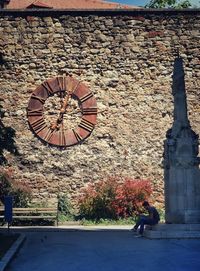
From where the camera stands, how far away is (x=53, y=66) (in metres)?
18.8

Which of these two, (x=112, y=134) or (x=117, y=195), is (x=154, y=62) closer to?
(x=112, y=134)

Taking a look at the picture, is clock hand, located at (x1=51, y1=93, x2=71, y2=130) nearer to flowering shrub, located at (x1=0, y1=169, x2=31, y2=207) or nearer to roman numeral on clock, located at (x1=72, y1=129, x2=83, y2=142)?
roman numeral on clock, located at (x1=72, y1=129, x2=83, y2=142)

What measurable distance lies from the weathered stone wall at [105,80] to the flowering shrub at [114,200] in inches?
36.0

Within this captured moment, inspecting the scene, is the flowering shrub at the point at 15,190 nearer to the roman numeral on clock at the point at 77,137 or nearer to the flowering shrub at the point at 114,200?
the flowering shrub at the point at 114,200

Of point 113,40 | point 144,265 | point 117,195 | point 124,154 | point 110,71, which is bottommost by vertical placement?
point 144,265

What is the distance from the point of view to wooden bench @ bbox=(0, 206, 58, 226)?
15.8 meters

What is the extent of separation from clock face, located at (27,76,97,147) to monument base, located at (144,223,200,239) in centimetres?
713

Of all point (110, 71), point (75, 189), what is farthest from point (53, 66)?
point (75, 189)

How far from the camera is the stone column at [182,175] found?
39.6 feet

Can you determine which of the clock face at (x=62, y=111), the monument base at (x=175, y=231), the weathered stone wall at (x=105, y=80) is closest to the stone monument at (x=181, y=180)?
the monument base at (x=175, y=231)

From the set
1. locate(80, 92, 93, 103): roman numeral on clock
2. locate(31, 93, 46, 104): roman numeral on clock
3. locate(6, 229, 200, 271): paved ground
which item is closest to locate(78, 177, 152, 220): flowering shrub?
locate(80, 92, 93, 103): roman numeral on clock

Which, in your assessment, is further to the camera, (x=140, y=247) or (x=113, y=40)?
(x=113, y=40)

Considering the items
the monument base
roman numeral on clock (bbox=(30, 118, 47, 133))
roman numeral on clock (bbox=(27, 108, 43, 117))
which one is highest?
roman numeral on clock (bbox=(27, 108, 43, 117))

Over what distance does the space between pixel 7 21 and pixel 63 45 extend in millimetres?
2388
